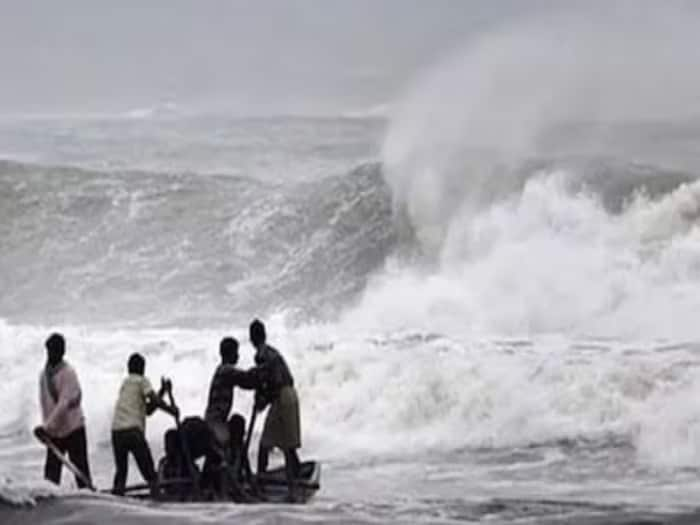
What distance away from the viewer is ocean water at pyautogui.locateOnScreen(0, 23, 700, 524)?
15820mm

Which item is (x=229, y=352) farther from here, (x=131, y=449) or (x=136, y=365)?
(x=131, y=449)

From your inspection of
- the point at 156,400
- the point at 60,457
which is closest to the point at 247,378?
the point at 156,400

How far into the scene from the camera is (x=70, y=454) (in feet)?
43.3

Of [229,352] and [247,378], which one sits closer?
[247,378]

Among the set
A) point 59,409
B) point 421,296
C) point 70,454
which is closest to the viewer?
point 59,409

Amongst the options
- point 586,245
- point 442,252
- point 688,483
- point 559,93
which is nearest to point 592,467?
point 688,483

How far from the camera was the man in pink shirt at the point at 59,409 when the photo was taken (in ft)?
42.4

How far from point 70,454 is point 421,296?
13.0m

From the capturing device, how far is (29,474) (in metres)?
16.6

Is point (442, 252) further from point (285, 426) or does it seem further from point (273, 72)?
point (273, 72)

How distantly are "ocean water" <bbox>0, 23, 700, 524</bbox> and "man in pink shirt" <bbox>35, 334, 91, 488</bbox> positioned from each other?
2.08 feet

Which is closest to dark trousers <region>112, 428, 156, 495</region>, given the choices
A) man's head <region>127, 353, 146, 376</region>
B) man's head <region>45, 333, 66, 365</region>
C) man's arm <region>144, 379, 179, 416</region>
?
man's arm <region>144, 379, 179, 416</region>

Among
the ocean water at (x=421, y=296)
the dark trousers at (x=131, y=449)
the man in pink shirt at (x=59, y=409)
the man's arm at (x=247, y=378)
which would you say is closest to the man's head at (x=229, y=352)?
the man's arm at (x=247, y=378)

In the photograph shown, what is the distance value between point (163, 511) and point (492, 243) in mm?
15718
